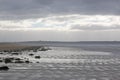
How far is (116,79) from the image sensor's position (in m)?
42.4

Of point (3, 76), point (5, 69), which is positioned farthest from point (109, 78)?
point (5, 69)

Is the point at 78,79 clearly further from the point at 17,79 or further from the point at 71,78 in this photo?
the point at 17,79

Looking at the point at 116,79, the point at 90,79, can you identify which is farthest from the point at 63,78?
the point at 116,79

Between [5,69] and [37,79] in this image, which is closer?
[37,79]

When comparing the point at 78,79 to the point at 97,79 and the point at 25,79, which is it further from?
the point at 25,79

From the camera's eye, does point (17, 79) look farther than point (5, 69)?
No

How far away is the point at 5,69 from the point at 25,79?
12732mm

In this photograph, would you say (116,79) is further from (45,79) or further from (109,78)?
(45,79)

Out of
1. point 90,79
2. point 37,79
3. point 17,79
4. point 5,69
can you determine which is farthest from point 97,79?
point 5,69

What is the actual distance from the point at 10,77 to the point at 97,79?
12182 mm

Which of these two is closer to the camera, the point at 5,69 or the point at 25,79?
the point at 25,79

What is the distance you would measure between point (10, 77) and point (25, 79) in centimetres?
301

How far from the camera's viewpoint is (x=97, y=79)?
4275 cm

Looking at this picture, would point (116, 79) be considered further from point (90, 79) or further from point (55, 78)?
point (55, 78)
